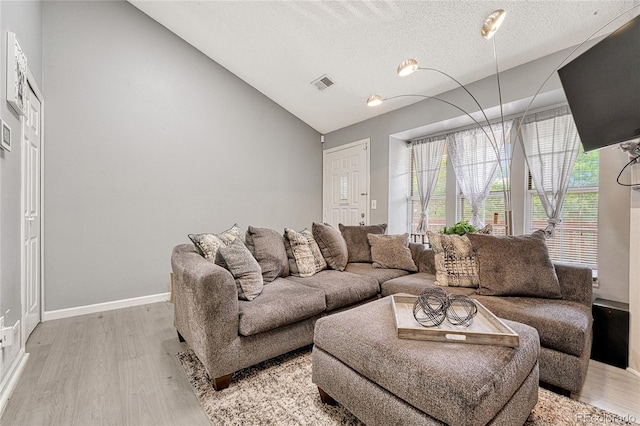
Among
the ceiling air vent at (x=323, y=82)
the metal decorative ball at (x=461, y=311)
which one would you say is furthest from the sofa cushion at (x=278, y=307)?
the ceiling air vent at (x=323, y=82)

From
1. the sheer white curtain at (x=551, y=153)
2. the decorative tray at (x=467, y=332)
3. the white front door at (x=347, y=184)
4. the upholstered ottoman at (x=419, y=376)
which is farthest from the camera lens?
the white front door at (x=347, y=184)

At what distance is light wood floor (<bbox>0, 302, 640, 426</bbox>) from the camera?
1446 mm

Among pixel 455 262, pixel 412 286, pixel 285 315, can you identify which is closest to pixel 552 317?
pixel 455 262

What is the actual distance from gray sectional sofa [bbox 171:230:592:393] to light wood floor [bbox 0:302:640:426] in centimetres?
22

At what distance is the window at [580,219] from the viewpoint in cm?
263

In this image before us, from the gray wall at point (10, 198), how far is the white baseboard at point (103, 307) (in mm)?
985

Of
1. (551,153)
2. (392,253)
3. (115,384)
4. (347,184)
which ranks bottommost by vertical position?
(115,384)

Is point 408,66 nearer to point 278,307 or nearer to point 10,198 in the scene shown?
point 278,307

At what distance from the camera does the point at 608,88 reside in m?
1.78

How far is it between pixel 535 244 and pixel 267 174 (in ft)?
11.0

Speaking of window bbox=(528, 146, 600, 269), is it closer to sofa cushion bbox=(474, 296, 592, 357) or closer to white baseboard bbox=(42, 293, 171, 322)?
sofa cushion bbox=(474, 296, 592, 357)

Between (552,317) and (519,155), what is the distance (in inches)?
82.6

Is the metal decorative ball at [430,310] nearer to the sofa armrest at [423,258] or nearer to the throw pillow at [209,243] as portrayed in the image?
the sofa armrest at [423,258]

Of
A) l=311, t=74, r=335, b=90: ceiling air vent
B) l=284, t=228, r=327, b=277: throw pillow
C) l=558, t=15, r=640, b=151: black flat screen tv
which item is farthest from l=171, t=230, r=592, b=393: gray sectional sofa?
l=311, t=74, r=335, b=90: ceiling air vent
